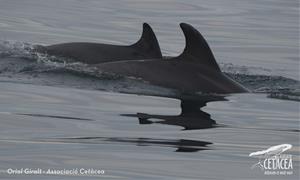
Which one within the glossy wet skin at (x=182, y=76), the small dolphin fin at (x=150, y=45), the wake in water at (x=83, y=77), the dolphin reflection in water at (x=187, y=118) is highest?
the small dolphin fin at (x=150, y=45)

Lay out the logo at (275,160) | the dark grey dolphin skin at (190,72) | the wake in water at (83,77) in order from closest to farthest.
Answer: the logo at (275,160)
the dark grey dolphin skin at (190,72)
the wake in water at (83,77)

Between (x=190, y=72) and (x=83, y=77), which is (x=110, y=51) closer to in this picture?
(x=83, y=77)

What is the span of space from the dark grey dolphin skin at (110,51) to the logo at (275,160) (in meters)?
6.05

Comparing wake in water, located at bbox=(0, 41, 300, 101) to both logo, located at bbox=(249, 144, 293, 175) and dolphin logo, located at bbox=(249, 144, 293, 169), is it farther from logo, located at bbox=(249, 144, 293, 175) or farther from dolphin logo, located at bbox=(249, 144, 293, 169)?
logo, located at bbox=(249, 144, 293, 175)

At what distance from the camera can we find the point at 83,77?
610 inches

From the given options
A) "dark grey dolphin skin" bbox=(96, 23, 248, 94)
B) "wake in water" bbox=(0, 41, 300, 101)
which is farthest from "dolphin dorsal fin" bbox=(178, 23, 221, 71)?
"wake in water" bbox=(0, 41, 300, 101)

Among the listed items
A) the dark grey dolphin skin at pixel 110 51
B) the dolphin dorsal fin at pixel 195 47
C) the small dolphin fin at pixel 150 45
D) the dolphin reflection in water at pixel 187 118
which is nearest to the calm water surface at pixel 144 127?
the dolphin reflection in water at pixel 187 118

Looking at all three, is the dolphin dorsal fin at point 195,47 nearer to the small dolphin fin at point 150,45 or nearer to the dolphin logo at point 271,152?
the small dolphin fin at point 150,45

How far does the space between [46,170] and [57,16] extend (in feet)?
58.0

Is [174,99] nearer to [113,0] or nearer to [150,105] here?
[150,105]

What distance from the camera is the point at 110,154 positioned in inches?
416

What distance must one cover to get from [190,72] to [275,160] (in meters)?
4.45

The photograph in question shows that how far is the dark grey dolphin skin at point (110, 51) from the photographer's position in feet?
56.6

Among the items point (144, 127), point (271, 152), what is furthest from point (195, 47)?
point (271, 152)
